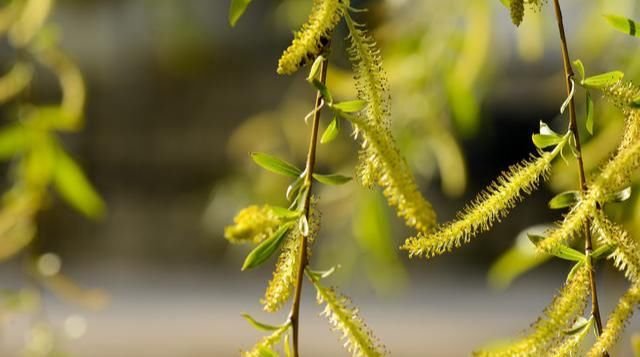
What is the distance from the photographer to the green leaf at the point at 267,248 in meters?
0.24

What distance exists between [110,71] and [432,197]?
0.69m

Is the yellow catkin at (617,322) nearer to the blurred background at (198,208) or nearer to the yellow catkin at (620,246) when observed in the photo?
the yellow catkin at (620,246)

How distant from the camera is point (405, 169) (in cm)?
21

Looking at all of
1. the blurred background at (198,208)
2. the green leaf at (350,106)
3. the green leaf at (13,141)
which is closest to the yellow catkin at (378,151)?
the green leaf at (350,106)

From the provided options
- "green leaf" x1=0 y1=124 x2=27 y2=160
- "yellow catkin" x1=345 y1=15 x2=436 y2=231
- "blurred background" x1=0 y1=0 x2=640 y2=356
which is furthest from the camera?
"blurred background" x1=0 y1=0 x2=640 y2=356

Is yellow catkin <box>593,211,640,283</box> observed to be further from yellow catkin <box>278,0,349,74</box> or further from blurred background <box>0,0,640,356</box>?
blurred background <box>0,0,640,356</box>

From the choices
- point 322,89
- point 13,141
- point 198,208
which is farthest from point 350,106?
point 198,208

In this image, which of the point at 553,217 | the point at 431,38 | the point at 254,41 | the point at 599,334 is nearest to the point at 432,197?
the point at 553,217

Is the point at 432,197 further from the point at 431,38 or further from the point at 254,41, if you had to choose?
the point at 431,38

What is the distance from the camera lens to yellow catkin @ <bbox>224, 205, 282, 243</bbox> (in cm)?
22

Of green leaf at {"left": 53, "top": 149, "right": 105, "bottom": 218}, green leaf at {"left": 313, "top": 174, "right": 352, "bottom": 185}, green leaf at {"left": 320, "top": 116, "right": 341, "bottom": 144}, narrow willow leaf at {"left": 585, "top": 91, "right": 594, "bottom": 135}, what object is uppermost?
green leaf at {"left": 53, "top": 149, "right": 105, "bottom": 218}

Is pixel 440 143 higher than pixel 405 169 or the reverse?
higher

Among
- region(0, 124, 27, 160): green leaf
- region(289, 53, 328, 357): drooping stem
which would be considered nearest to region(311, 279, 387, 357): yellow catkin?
region(289, 53, 328, 357): drooping stem

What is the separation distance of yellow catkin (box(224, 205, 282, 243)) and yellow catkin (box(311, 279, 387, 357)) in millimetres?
17
